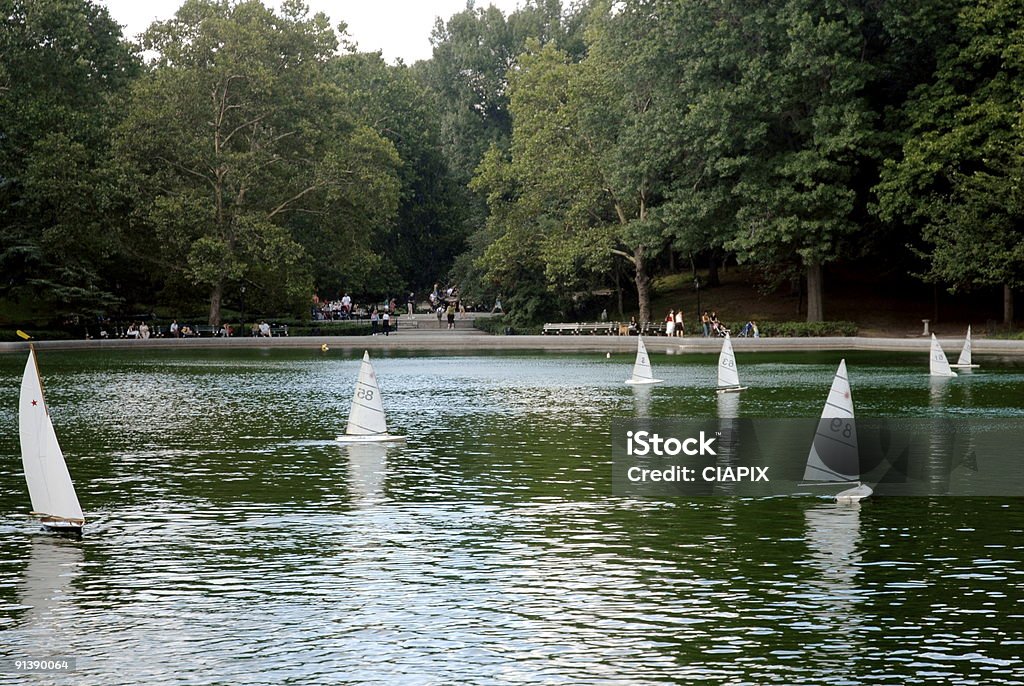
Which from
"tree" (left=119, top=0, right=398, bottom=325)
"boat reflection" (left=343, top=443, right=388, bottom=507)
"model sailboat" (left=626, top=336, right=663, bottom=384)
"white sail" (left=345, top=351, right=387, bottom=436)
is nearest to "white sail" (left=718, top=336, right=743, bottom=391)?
"model sailboat" (left=626, top=336, right=663, bottom=384)

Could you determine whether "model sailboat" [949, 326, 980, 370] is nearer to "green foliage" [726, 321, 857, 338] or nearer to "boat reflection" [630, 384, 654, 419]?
"boat reflection" [630, 384, 654, 419]

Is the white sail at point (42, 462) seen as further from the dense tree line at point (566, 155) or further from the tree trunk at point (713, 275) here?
the tree trunk at point (713, 275)

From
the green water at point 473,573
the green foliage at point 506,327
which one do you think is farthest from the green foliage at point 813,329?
the green water at point 473,573

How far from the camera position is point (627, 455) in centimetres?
2336

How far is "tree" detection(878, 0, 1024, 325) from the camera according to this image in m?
56.4

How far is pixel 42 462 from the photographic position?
14984mm

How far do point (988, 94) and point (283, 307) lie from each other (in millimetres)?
44463

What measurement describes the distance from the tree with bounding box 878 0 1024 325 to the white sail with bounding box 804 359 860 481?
38445 millimetres

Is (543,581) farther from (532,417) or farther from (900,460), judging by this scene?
(532,417)

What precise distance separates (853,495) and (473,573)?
6663 millimetres

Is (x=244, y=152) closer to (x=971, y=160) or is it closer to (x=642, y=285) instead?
(x=642, y=285)

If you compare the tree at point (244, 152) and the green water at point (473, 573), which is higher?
the tree at point (244, 152)

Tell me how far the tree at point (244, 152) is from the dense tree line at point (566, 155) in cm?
17

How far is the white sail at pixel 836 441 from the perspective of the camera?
17.6 m
